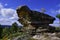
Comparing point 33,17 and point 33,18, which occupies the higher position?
point 33,17

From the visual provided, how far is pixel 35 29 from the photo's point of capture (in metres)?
22.8

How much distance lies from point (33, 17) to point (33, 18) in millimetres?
155

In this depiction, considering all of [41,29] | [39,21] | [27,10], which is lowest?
[41,29]

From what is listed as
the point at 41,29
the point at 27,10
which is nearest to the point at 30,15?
the point at 27,10

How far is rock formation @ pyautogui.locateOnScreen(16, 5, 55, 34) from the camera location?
77.6 feet

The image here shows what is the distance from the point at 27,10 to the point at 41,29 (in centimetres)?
361

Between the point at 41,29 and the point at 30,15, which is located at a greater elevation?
the point at 30,15

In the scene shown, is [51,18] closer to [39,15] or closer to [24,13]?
[39,15]

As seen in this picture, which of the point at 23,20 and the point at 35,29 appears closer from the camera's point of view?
the point at 35,29

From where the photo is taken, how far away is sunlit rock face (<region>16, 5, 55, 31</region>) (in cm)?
2366

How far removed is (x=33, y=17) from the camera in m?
23.8

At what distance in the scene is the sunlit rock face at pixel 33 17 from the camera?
23.7 meters

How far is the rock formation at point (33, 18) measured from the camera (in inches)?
931

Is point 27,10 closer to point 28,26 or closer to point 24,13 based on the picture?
point 24,13
